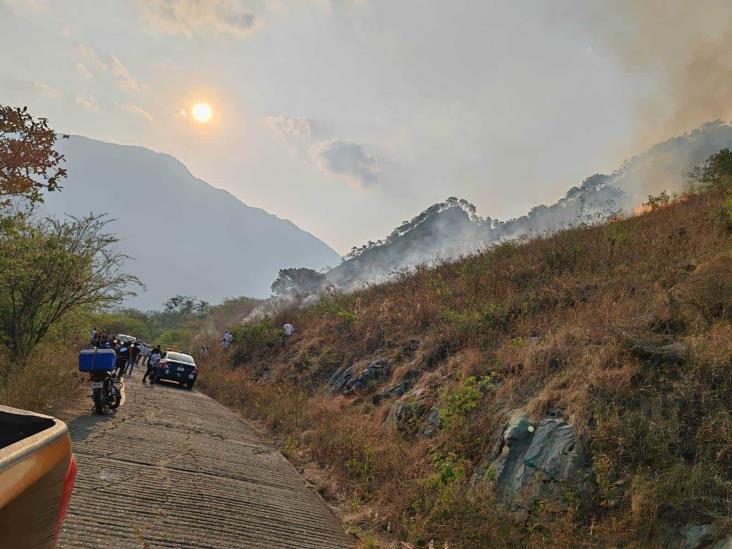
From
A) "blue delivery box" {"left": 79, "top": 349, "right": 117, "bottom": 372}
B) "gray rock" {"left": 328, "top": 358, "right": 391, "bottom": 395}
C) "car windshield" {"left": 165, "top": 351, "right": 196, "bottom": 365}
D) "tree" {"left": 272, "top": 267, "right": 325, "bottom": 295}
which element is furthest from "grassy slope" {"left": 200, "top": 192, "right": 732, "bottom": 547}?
Result: "tree" {"left": 272, "top": 267, "right": 325, "bottom": 295}

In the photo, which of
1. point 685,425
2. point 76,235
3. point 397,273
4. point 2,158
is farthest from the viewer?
point 397,273

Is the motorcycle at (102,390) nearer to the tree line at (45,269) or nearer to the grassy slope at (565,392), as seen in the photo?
the tree line at (45,269)

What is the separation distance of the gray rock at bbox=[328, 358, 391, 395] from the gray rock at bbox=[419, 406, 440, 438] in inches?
155

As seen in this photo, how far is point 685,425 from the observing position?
18.6 ft

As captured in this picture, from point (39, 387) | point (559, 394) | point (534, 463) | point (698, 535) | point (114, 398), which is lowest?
point (114, 398)

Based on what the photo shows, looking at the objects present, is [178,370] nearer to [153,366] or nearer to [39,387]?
[153,366]

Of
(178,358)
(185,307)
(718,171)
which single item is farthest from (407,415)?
(185,307)

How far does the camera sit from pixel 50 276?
14344 millimetres

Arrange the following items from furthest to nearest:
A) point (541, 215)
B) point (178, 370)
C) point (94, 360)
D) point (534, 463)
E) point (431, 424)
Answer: point (541, 215)
point (178, 370)
point (94, 360)
point (431, 424)
point (534, 463)

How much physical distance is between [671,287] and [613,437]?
480cm

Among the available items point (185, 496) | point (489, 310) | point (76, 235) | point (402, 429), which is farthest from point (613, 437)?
point (76, 235)

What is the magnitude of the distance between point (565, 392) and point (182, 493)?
17.7 ft

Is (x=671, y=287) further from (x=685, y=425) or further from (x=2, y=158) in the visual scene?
(x=2, y=158)

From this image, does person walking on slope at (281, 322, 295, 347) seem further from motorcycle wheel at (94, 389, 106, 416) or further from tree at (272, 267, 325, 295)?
tree at (272, 267, 325, 295)
